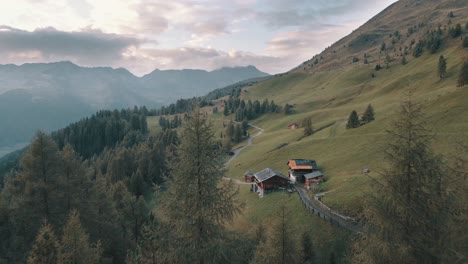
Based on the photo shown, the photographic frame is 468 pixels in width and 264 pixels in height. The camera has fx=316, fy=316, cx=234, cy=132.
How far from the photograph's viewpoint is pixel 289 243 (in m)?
30.9

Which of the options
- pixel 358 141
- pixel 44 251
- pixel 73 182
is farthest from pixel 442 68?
pixel 44 251

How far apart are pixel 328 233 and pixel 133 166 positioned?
3425 inches

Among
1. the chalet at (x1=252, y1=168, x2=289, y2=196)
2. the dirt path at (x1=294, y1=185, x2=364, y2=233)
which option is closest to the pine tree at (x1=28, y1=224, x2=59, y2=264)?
the dirt path at (x1=294, y1=185, x2=364, y2=233)

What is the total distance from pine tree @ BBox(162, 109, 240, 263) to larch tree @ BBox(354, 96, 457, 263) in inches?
338

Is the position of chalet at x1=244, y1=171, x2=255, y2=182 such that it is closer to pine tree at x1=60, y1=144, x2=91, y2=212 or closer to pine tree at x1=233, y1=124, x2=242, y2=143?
pine tree at x1=60, y1=144, x2=91, y2=212

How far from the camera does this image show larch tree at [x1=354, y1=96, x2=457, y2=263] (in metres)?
Answer: 17.0

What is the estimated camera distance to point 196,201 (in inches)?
730

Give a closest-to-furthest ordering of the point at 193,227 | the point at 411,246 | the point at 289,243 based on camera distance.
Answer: the point at 411,246
the point at 193,227
the point at 289,243

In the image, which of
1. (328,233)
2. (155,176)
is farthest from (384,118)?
(155,176)

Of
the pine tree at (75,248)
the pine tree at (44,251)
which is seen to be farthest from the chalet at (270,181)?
the pine tree at (44,251)

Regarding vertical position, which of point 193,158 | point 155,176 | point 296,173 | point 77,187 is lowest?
point 155,176

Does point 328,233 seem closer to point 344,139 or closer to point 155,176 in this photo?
point 344,139

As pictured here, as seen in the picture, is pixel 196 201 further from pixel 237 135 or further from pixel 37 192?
pixel 237 135

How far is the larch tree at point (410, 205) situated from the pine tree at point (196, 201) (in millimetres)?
8573
